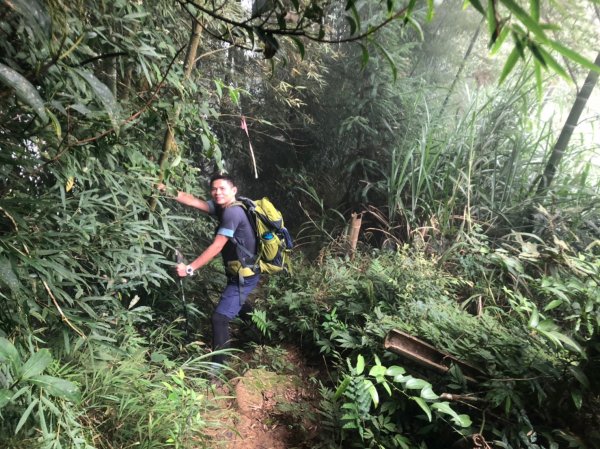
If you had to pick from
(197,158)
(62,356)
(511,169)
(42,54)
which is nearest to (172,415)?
(62,356)

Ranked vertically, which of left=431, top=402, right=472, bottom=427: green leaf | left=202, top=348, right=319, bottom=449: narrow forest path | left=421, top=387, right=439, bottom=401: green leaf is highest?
left=431, top=402, right=472, bottom=427: green leaf

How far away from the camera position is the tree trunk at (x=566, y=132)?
2812mm

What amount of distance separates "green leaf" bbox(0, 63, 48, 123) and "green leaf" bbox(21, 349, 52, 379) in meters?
0.68

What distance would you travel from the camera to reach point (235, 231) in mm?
2553

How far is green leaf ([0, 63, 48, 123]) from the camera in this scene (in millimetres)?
575

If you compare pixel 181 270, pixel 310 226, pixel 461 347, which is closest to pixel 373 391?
pixel 461 347

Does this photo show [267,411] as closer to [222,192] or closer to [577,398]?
[222,192]

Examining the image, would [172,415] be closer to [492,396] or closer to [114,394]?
[114,394]

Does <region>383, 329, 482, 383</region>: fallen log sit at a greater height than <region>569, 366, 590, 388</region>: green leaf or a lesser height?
lesser

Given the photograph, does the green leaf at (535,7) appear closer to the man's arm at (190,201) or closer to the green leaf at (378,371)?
the green leaf at (378,371)

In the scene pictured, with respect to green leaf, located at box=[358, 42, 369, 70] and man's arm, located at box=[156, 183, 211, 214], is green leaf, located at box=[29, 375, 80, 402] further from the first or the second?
man's arm, located at box=[156, 183, 211, 214]

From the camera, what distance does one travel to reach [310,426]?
2113 mm

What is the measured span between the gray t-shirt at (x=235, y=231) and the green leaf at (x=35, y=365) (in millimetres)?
1517

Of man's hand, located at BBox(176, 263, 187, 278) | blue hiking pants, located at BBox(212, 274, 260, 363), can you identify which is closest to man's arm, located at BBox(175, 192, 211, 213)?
man's hand, located at BBox(176, 263, 187, 278)
